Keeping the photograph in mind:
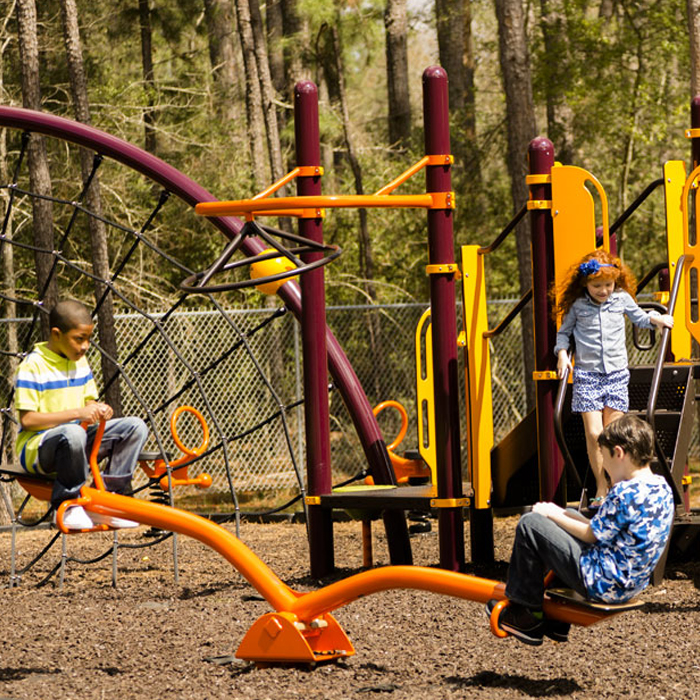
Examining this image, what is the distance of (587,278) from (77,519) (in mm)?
2909

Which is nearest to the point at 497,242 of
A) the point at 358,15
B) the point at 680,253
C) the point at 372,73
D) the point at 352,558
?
the point at 680,253

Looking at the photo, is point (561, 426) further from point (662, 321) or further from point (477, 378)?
point (477, 378)

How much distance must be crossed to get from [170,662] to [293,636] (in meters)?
0.67

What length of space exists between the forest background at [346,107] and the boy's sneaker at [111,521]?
993 cm

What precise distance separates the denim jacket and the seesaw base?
2.20m

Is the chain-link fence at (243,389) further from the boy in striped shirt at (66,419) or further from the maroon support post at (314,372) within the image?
the boy in striped shirt at (66,419)

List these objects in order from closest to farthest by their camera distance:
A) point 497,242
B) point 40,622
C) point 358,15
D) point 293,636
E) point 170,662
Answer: point 293,636, point 170,662, point 40,622, point 497,242, point 358,15

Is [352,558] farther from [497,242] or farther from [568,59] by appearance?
[568,59]

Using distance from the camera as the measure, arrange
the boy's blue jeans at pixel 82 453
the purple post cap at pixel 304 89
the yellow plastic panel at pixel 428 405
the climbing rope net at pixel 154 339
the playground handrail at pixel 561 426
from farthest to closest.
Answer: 1. the climbing rope net at pixel 154 339
2. the yellow plastic panel at pixel 428 405
3. the purple post cap at pixel 304 89
4. the playground handrail at pixel 561 426
5. the boy's blue jeans at pixel 82 453

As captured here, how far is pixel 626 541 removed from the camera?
14.2ft

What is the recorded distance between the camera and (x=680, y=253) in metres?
7.46

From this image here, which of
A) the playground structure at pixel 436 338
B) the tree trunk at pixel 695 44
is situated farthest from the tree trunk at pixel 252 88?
the playground structure at pixel 436 338

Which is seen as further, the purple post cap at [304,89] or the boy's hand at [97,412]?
the purple post cap at [304,89]

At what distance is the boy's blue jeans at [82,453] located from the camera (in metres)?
5.47
